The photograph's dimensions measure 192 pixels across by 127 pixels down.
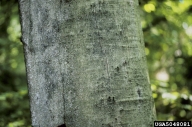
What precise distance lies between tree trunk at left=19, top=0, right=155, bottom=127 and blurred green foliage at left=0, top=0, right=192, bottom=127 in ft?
4.13

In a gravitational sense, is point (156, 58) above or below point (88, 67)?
above

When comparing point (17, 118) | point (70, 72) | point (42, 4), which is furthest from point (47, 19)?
point (17, 118)

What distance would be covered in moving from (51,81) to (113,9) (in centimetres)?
32

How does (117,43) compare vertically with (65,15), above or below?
below

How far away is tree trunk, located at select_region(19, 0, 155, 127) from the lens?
96 centimetres

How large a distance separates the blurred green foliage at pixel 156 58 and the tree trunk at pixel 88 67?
1258mm

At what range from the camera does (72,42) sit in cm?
100

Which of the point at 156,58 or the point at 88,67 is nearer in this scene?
the point at 88,67

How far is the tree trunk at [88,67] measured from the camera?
962 mm

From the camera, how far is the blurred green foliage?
8.13ft

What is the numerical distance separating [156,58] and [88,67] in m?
3.11

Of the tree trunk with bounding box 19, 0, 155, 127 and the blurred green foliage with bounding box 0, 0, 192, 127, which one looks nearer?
the tree trunk with bounding box 19, 0, 155, 127

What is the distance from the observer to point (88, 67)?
38.2 inches

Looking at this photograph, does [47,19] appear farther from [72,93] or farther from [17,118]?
[17,118]
